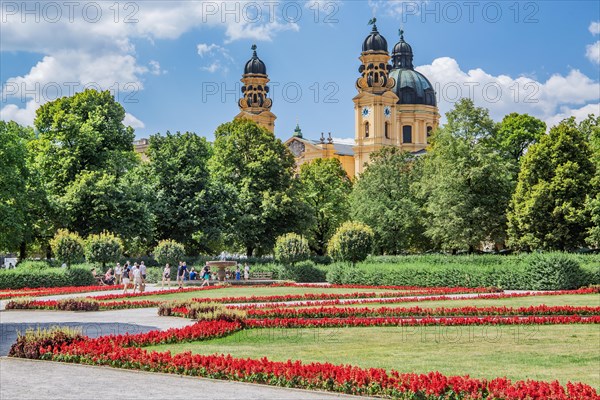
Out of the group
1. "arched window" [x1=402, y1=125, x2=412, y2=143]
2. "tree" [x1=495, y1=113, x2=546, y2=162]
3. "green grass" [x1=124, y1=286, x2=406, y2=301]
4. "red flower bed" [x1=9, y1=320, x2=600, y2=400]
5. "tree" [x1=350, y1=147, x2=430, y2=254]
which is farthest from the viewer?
"arched window" [x1=402, y1=125, x2=412, y2=143]

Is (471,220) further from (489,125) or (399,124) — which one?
(399,124)

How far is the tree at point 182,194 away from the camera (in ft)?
160

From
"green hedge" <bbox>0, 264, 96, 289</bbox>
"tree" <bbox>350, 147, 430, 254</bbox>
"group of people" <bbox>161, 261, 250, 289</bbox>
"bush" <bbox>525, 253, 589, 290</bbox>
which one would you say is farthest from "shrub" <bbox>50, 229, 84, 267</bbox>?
"tree" <bbox>350, 147, 430, 254</bbox>

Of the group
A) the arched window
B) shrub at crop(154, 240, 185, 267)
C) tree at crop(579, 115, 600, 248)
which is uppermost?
the arched window

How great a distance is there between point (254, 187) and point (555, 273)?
84.4 feet

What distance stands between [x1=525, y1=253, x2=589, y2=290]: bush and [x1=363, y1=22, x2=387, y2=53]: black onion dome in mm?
70739

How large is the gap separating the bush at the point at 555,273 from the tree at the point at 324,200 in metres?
32.3

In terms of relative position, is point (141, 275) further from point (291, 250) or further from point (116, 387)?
point (116, 387)

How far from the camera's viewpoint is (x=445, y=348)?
14.7 metres

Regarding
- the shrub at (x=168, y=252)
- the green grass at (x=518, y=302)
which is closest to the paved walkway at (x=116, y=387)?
the green grass at (x=518, y=302)

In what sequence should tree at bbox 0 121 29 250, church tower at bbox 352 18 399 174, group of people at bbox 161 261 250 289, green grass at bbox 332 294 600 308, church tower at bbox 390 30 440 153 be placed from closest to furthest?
green grass at bbox 332 294 600 308 → group of people at bbox 161 261 250 289 → tree at bbox 0 121 29 250 → church tower at bbox 352 18 399 174 → church tower at bbox 390 30 440 153

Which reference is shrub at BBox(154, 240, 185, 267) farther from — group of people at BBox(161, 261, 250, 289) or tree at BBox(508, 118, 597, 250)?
tree at BBox(508, 118, 597, 250)

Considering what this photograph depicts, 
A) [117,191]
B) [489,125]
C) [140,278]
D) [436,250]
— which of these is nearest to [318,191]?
[436,250]

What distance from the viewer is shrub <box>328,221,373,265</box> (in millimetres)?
39750
